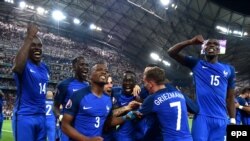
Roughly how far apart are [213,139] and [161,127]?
1.37 meters

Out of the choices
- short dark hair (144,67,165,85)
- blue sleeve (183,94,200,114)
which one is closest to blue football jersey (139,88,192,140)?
short dark hair (144,67,165,85)

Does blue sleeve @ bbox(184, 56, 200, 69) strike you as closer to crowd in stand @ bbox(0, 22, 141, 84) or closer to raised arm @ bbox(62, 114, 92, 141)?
raised arm @ bbox(62, 114, 92, 141)

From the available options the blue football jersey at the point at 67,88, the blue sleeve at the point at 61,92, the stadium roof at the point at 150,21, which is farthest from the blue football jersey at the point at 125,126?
the stadium roof at the point at 150,21

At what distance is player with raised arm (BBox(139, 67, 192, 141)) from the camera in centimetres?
455

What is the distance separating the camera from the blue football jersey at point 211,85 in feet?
18.7

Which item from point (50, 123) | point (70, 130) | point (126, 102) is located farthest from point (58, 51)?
point (70, 130)

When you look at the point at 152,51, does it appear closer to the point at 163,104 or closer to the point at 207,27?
the point at 207,27

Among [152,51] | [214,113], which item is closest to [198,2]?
[152,51]

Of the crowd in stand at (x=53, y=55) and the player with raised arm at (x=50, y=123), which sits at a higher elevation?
the crowd in stand at (x=53, y=55)

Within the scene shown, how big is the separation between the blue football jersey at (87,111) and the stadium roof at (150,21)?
29.7m

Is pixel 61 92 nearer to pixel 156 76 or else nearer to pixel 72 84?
pixel 72 84

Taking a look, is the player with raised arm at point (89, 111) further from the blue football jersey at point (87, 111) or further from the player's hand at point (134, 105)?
the player's hand at point (134, 105)

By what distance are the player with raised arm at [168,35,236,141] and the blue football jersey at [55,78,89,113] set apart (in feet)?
7.03

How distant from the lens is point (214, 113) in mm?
5691
